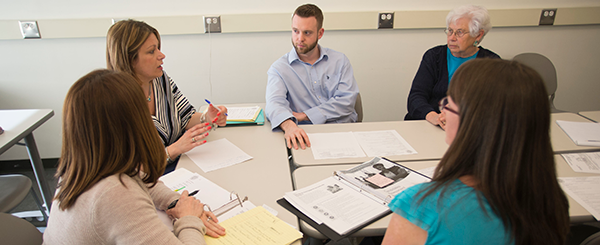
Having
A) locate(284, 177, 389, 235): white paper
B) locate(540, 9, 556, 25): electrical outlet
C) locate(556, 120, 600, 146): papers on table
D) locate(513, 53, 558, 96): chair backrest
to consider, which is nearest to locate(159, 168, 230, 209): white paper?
locate(284, 177, 389, 235): white paper

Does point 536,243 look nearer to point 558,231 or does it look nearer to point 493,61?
point 558,231

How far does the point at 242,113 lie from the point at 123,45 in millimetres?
728

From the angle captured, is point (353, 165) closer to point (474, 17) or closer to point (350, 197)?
point (350, 197)

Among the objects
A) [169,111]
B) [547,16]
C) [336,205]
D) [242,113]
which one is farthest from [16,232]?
[547,16]

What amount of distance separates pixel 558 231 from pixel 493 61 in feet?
1.39

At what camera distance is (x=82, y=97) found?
782 millimetres

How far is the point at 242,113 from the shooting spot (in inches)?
78.5

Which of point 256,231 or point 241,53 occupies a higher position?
point 241,53

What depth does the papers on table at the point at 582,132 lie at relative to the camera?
1.62 m

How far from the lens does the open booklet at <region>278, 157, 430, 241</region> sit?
1039mm

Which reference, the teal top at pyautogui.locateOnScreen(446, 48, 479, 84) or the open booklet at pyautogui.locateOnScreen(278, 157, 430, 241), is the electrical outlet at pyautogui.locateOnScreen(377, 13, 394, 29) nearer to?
the teal top at pyautogui.locateOnScreen(446, 48, 479, 84)

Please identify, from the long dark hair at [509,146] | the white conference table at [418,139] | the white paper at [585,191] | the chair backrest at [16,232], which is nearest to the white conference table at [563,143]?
the white conference table at [418,139]

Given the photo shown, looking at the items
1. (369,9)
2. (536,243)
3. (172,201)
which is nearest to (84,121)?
(172,201)

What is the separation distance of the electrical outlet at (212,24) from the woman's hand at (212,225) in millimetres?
2062
